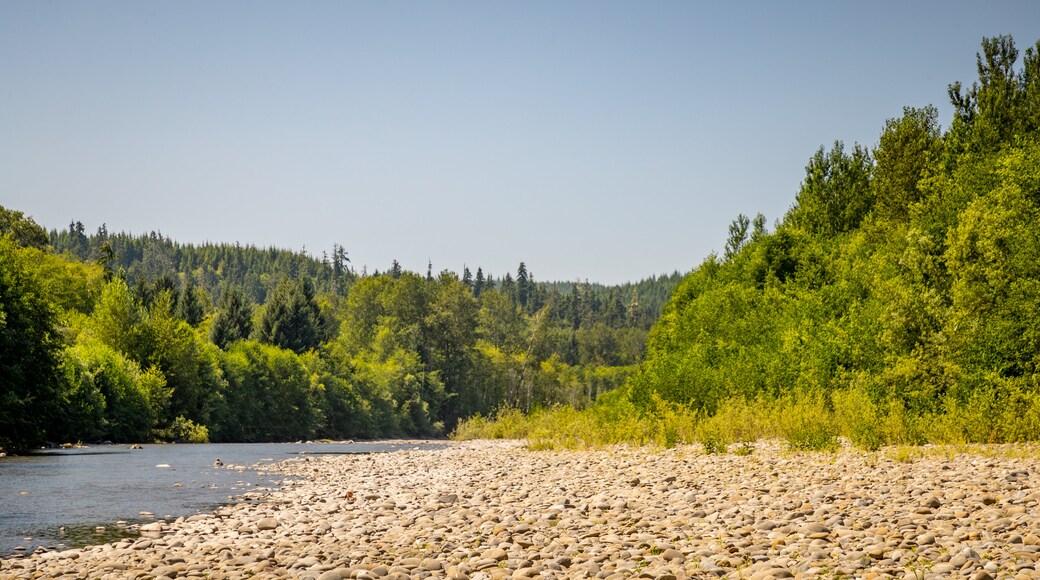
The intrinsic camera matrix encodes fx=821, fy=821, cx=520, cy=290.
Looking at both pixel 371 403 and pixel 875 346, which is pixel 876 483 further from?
pixel 371 403

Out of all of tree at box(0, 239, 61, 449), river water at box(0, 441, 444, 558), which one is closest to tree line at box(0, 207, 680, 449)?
tree at box(0, 239, 61, 449)

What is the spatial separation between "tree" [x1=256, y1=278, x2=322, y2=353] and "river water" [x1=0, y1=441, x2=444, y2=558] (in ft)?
242

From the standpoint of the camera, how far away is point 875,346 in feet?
105

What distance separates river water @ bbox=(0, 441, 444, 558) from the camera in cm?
1506

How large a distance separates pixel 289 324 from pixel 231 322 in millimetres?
8075

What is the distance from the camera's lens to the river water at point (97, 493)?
1506cm

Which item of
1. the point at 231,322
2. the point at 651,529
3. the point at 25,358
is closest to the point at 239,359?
the point at 231,322

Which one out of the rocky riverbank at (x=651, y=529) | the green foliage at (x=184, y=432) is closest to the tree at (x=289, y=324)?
the green foliage at (x=184, y=432)

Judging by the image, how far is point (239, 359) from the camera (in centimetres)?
7938

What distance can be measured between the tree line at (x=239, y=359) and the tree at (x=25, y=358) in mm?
69

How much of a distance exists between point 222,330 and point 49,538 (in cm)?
8801

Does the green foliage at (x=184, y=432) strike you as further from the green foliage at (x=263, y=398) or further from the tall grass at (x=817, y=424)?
the tall grass at (x=817, y=424)

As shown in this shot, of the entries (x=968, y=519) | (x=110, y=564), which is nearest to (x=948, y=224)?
(x=968, y=519)

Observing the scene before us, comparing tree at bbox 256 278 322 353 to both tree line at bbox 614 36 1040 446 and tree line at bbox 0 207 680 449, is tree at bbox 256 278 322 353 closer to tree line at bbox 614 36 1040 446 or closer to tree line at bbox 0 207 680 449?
tree line at bbox 0 207 680 449
